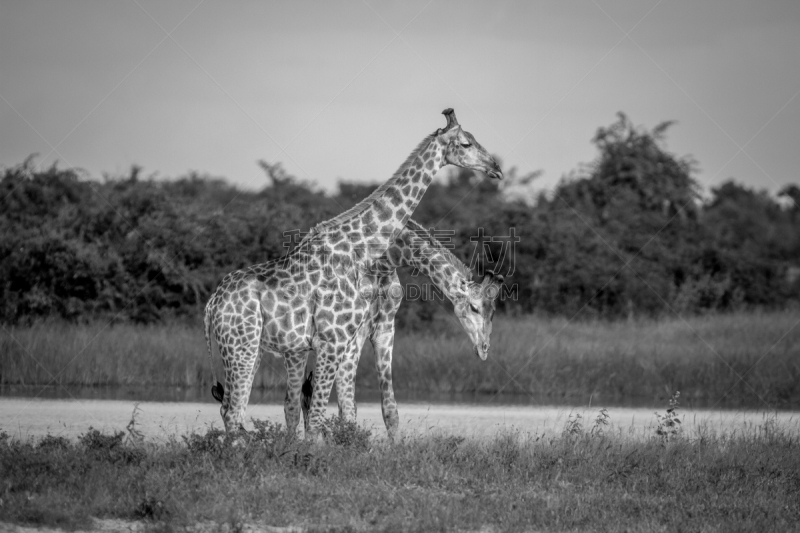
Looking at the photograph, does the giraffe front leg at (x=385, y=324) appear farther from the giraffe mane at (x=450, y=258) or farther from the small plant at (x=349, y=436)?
the small plant at (x=349, y=436)

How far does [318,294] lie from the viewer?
36.1 ft

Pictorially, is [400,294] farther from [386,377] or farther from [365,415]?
[365,415]

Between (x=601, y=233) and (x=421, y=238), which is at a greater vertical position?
(x=601, y=233)

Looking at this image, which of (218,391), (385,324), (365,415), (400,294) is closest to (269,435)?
(218,391)

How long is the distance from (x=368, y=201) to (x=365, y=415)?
4.41 meters

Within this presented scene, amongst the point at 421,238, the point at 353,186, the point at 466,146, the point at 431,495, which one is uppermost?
the point at 353,186

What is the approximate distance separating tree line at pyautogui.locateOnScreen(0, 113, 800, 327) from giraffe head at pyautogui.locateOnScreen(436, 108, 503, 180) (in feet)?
34.3

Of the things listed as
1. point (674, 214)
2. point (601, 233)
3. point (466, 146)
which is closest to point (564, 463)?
point (466, 146)

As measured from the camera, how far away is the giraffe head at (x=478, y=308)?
11.8 meters

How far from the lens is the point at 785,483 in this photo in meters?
10.1

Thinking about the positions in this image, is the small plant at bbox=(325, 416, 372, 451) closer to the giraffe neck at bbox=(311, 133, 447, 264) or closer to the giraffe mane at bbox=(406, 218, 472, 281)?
the giraffe neck at bbox=(311, 133, 447, 264)

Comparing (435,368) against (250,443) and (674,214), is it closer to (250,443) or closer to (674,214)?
(250,443)

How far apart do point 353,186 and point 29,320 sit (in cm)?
2393

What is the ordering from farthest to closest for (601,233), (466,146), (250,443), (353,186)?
(353,186)
(601,233)
(466,146)
(250,443)
